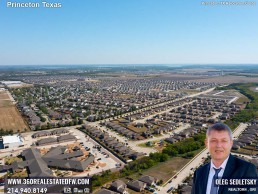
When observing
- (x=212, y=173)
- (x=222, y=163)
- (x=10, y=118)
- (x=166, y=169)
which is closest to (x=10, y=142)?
(x=10, y=118)

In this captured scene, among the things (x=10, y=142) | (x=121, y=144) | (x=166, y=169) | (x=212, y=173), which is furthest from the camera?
(x=10, y=142)

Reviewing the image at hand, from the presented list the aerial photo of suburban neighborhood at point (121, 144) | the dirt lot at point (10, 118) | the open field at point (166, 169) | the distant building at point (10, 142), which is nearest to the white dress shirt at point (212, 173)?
the aerial photo of suburban neighborhood at point (121, 144)

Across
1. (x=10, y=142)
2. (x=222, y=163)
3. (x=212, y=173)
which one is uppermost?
(x=222, y=163)

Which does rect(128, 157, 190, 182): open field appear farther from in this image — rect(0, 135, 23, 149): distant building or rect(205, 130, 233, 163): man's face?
rect(205, 130, 233, 163): man's face

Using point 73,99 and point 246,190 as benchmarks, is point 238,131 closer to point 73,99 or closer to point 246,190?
point 246,190

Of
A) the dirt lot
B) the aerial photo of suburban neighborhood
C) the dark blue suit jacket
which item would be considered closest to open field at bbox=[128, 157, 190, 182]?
the aerial photo of suburban neighborhood

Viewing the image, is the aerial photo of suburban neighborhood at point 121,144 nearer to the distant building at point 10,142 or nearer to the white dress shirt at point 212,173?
the distant building at point 10,142

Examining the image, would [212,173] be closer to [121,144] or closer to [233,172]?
[233,172]
